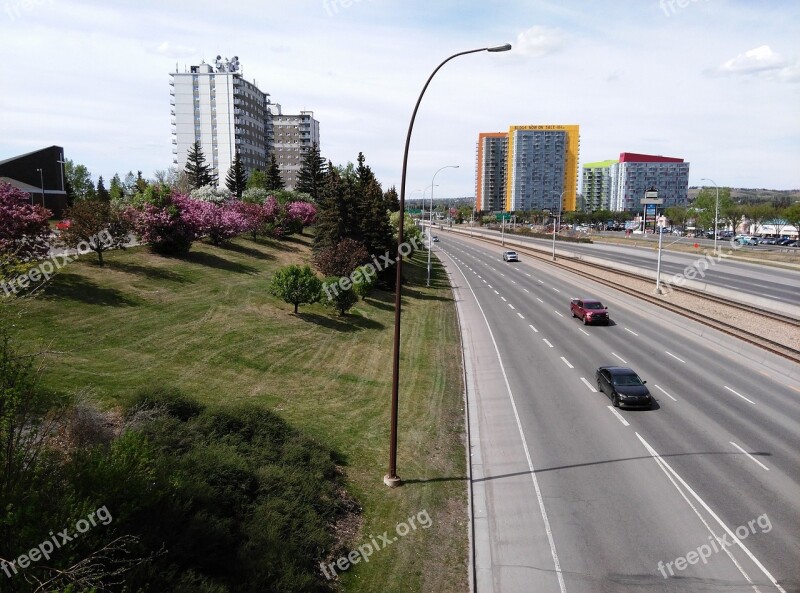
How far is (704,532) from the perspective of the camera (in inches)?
524

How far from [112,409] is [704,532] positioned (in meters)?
16.2

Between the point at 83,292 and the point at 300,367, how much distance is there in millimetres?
11782

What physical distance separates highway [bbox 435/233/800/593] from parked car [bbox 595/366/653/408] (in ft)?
1.52

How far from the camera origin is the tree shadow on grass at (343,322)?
32188 mm

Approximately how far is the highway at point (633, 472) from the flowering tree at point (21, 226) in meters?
21.3

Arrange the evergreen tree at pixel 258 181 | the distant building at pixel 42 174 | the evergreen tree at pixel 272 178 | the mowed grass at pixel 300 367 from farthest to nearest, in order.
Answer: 1. the evergreen tree at pixel 258 181
2. the evergreen tree at pixel 272 178
3. the distant building at pixel 42 174
4. the mowed grass at pixel 300 367

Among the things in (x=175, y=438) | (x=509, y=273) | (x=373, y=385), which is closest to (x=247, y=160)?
(x=509, y=273)

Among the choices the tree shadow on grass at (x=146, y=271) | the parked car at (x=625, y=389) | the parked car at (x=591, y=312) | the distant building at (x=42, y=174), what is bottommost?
the parked car at (x=625, y=389)

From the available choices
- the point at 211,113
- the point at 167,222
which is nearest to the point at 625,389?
the point at 167,222

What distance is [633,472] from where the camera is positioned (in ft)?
53.6

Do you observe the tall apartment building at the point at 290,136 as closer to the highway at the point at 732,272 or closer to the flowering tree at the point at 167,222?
the highway at the point at 732,272

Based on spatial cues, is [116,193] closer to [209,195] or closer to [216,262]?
[209,195]

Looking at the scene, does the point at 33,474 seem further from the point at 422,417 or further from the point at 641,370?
the point at 641,370


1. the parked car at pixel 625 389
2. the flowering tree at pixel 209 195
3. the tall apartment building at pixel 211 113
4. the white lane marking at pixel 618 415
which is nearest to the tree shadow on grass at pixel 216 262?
the flowering tree at pixel 209 195
